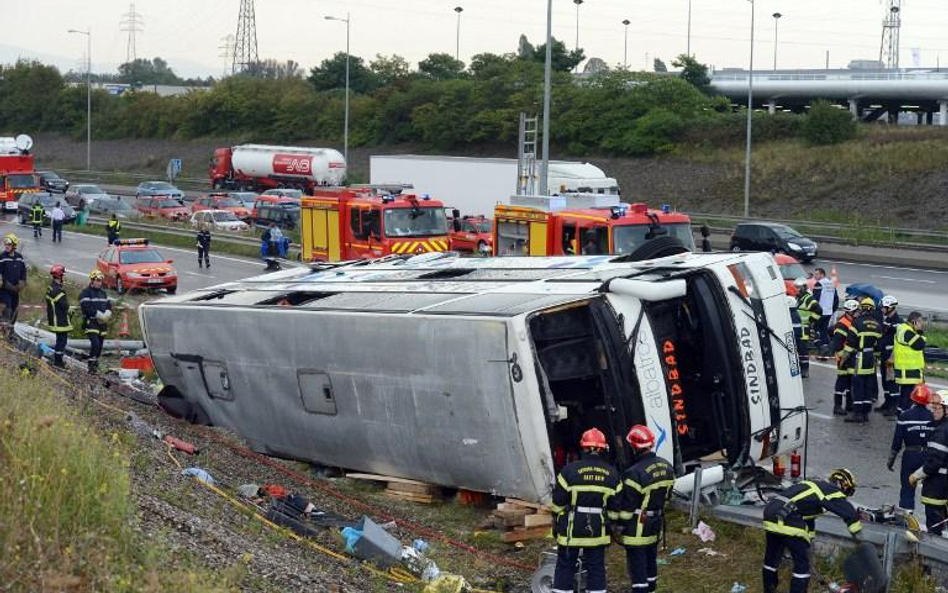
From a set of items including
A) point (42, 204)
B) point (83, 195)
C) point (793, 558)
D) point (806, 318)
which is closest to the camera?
point (793, 558)

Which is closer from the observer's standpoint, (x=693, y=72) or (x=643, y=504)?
(x=643, y=504)

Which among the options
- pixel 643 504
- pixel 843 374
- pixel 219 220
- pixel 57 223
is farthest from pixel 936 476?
pixel 219 220

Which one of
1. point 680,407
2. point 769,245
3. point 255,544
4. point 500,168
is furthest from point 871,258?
point 255,544

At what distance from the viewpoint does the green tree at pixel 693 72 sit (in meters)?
75.6

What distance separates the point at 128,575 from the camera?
25.0ft

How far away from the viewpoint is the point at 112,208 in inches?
2124

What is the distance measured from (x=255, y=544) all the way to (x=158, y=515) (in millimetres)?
842

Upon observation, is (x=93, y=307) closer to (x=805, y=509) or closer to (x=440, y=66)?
(x=805, y=509)

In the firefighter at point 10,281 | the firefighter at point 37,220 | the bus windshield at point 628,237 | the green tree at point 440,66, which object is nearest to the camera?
the firefighter at point 10,281

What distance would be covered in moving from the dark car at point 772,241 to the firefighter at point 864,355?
863 inches

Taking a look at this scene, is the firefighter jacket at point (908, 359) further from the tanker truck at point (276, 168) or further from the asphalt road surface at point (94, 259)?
the tanker truck at point (276, 168)

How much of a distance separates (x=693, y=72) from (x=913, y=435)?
6594 cm

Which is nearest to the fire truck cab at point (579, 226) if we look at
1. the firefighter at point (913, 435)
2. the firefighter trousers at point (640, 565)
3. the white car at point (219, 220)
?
the firefighter at point (913, 435)

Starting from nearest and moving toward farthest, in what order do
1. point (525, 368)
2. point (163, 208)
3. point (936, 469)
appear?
point (525, 368), point (936, 469), point (163, 208)
